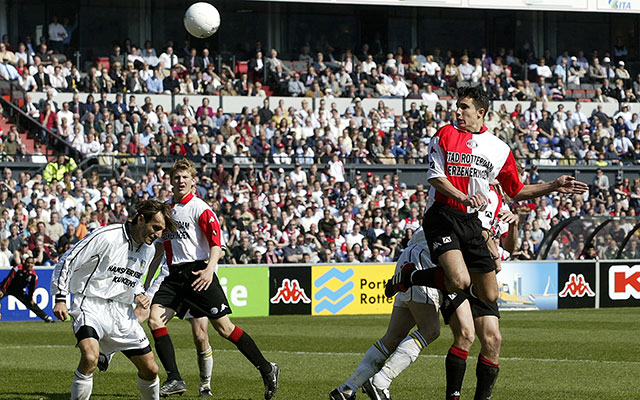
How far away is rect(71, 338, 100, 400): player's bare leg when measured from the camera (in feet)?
26.0

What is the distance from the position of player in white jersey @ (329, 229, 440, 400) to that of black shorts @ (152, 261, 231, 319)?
5.86 feet

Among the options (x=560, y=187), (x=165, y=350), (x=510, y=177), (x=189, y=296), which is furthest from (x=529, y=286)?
(x=560, y=187)

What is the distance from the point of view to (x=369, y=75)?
34281 millimetres

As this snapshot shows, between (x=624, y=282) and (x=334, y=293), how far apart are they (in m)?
6.54

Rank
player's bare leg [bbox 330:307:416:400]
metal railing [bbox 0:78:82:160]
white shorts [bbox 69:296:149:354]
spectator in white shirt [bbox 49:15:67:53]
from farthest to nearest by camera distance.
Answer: spectator in white shirt [bbox 49:15:67:53] → metal railing [bbox 0:78:82:160] → player's bare leg [bbox 330:307:416:400] → white shorts [bbox 69:296:149:354]

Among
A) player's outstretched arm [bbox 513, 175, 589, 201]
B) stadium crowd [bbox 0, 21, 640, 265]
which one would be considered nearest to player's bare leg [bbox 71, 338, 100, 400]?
player's outstretched arm [bbox 513, 175, 589, 201]

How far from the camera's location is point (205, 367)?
33.4ft

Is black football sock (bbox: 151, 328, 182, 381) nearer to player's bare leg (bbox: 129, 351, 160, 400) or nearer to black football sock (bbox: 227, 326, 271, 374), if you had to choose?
black football sock (bbox: 227, 326, 271, 374)

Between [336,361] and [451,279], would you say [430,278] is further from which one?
[336,361]

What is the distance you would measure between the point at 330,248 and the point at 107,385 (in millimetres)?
13665

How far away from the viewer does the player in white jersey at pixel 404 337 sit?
28.9ft

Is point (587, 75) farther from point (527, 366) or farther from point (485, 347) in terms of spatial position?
point (485, 347)

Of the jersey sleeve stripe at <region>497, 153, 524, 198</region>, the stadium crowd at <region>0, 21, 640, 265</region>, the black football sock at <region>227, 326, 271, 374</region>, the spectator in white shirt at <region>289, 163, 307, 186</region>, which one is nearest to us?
the jersey sleeve stripe at <region>497, 153, 524, 198</region>

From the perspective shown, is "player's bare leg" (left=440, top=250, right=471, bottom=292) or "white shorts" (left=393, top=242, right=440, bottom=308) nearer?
"player's bare leg" (left=440, top=250, right=471, bottom=292)
